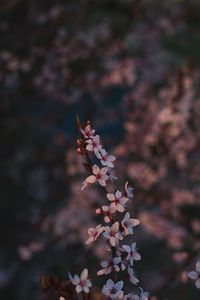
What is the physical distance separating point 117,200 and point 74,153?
4.45 metres

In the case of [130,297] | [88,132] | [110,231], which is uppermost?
[88,132]

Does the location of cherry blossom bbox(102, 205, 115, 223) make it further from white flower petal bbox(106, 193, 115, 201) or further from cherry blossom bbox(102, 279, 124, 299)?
cherry blossom bbox(102, 279, 124, 299)

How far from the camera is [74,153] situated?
5887 millimetres

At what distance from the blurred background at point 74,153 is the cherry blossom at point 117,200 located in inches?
99.9

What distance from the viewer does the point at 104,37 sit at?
5.86m

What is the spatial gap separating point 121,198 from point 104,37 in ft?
16.2

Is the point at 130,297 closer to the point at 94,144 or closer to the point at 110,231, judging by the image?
the point at 110,231

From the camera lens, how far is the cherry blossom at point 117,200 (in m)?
1.44

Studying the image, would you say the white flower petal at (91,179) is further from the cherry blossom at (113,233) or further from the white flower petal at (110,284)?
the white flower petal at (110,284)

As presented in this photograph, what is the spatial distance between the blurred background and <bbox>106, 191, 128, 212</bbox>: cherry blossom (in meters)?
2.54

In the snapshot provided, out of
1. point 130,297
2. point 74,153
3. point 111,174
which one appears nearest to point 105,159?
point 111,174

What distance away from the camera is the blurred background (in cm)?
480

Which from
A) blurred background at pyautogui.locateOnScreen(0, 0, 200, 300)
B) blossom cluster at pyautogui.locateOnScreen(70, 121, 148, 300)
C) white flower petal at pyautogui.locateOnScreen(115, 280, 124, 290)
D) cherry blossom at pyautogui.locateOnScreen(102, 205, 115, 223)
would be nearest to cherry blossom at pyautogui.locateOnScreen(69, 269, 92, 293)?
blossom cluster at pyautogui.locateOnScreen(70, 121, 148, 300)

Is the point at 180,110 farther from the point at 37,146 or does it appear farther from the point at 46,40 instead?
the point at 37,146
